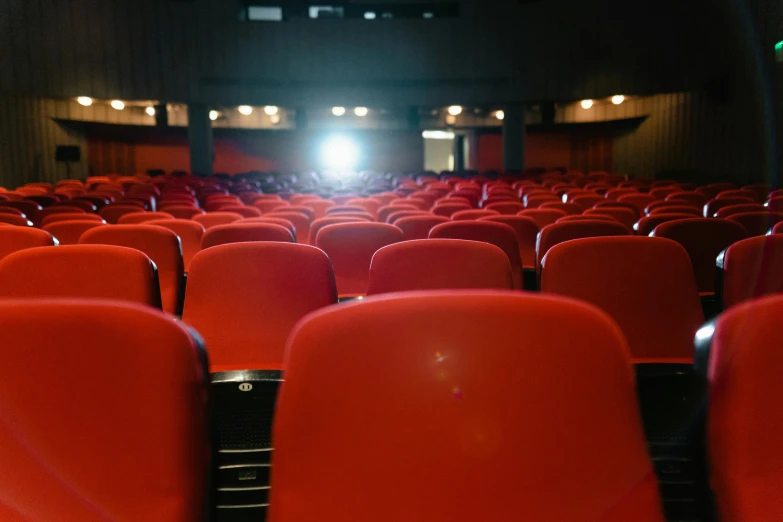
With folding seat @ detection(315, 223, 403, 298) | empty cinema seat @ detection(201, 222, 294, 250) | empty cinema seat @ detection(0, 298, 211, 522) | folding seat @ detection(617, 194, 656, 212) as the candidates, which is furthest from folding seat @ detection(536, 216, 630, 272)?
folding seat @ detection(617, 194, 656, 212)

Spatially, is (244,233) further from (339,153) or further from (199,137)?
(339,153)

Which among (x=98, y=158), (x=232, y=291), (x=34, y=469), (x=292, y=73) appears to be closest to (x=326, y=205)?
(x=232, y=291)

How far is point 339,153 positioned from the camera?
85.2ft

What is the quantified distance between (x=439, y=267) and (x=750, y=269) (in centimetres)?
122

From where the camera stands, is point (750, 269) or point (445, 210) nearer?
point (750, 269)

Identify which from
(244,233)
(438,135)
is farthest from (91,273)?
(438,135)

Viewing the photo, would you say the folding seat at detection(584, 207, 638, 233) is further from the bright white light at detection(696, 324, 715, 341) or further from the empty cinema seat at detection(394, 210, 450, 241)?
the bright white light at detection(696, 324, 715, 341)

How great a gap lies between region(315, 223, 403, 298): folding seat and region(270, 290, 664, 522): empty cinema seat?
2.87 meters

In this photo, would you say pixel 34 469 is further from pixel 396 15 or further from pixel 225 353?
pixel 396 15

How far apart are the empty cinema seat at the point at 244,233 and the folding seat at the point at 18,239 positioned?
2.92 ft

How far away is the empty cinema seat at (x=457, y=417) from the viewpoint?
3.49 ft

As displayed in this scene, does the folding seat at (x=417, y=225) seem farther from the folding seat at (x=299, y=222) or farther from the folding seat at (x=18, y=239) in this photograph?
the folding seat at (x=18, y=239)

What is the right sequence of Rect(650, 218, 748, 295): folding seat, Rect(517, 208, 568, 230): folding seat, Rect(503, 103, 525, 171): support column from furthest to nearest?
1. Rect(503, 103, 525, 171): support column
2. Rect(517, 208, 568, 230): folding seat
3. Rect(650, 218, 748, 295): folding seat

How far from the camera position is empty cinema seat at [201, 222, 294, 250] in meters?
3.99
